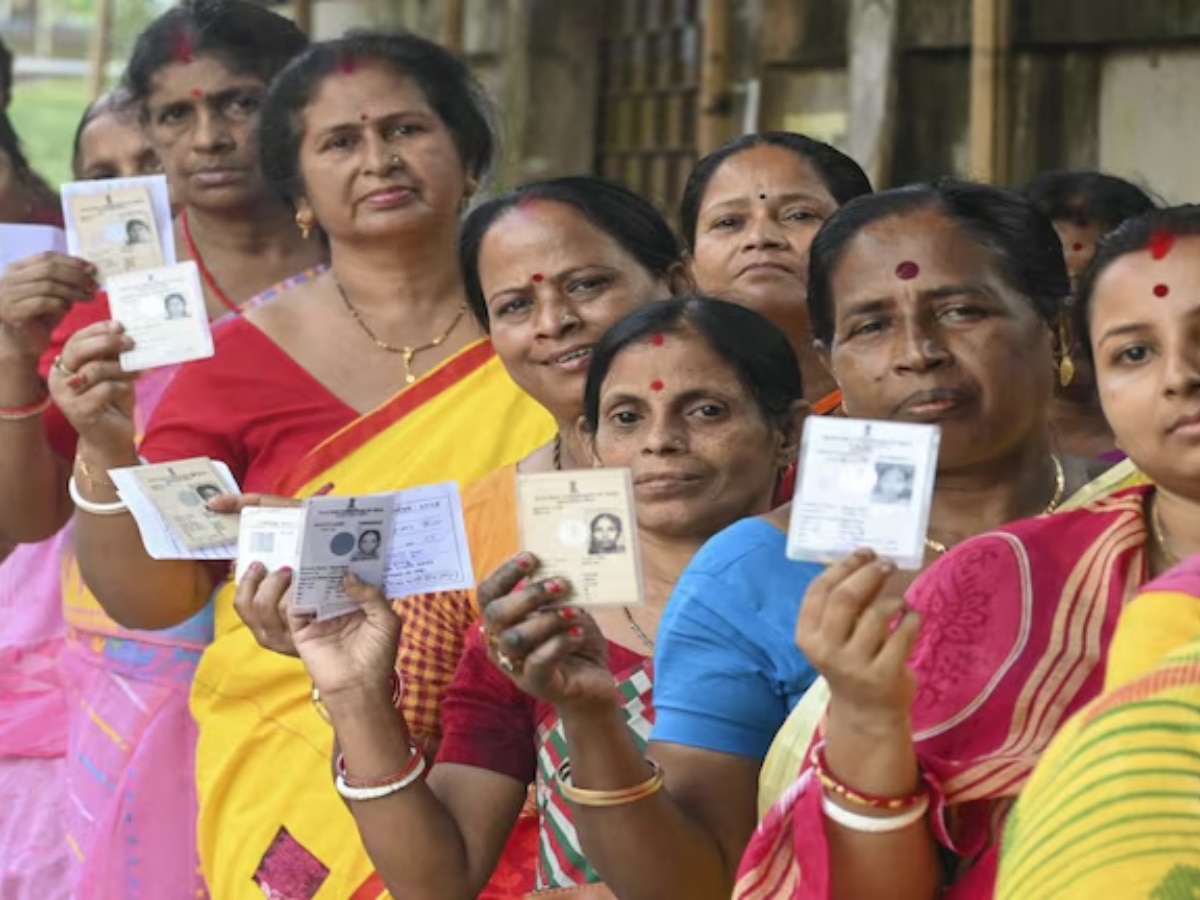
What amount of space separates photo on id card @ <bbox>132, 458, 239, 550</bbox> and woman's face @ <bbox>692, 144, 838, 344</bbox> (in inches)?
33.2

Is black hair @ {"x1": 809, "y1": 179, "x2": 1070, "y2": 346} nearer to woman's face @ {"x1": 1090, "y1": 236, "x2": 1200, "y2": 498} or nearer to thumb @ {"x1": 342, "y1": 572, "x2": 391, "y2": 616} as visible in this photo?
woman's face @ {"x1": 1090, "y1": 236, "x2": 1200, "y2": 498}

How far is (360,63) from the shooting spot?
390 centimetres

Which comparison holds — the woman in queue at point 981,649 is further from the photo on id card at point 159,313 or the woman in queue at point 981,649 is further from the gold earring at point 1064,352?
the photo on id card at point 159,313

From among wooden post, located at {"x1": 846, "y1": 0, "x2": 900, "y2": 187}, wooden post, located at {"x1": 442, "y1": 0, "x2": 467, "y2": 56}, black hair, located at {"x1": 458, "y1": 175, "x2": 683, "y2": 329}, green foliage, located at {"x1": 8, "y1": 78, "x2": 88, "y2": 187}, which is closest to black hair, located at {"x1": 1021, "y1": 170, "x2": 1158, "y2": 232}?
black hair, located at {"x1": 458, "y1": 175, "x2": 683, "y2": 329}

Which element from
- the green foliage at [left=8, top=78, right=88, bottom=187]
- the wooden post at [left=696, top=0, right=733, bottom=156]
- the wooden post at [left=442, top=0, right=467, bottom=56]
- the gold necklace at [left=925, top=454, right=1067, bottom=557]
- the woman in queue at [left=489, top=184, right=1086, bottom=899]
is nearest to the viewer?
the woman in queue at [left=489, top=184, right=1086, bottom=899]

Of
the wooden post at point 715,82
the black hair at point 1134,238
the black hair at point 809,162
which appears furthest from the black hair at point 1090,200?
the wooden post at point 715,82

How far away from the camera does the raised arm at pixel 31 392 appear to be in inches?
146

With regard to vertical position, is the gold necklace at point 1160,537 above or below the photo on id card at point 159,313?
below

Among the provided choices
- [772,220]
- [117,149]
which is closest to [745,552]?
[772,220]

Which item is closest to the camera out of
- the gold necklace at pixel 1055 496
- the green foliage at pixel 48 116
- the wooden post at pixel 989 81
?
the gold necklace at pixel 1055 496

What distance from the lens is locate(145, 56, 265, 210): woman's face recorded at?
4.25m

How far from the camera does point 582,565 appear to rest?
7.84 feet

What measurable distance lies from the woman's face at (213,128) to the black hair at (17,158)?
0.57m

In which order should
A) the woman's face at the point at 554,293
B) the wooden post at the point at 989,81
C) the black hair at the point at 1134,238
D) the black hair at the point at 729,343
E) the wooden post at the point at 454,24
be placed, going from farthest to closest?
the wooden post at the point at 454,24, the wooden post at the point at 989,81, the woman's face at the point at 554,293, the black hair at the point at 729,343, the black hair at the point at 1134,238
